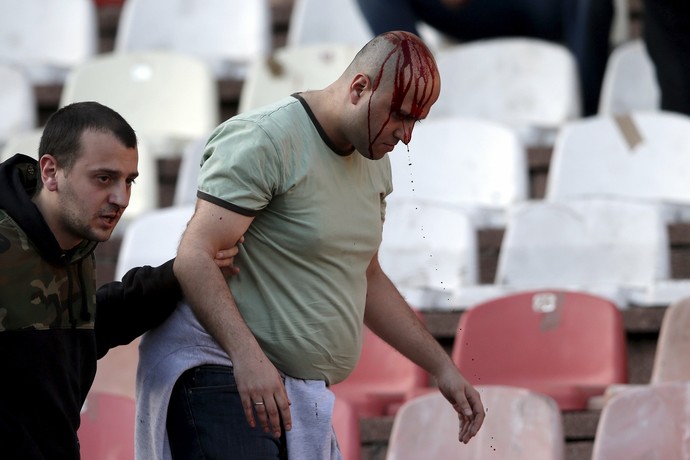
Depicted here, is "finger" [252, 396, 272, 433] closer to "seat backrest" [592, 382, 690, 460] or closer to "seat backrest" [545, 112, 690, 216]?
"seat backrest" [592, 382, 690, 460]

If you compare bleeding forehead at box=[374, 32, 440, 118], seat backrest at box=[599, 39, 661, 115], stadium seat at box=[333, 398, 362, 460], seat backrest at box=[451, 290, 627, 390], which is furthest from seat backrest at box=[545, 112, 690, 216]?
bleeding forehead at box=[374, 32, 440, 118]

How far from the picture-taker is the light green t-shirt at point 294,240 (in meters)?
2.43

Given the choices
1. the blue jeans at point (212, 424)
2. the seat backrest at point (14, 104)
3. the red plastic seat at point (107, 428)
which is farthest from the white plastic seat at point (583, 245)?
the seat backrest at point (14, 104)

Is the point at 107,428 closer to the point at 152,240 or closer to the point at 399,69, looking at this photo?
the point at 152,240

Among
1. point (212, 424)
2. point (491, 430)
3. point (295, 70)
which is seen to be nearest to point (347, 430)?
point (491, 430)

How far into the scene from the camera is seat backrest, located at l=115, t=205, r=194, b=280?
4.80 metres

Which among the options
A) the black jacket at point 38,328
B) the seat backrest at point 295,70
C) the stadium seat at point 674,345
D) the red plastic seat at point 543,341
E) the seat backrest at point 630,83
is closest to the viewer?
the black jacket at point 38,328

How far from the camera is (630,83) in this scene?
5770mm

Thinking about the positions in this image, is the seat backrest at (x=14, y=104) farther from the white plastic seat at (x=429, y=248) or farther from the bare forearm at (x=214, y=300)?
the bare forearm at (x=214, y=300)

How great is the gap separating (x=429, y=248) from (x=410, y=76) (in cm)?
232

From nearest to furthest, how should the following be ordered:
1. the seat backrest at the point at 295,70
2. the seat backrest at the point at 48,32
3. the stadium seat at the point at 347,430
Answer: the stadium seat at the point at 347,430 → the seat backrest at the point at 295,70 → the seat backrest at the point at 48,32

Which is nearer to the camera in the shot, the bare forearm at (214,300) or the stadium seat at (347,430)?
the bare forearm at (214,300)

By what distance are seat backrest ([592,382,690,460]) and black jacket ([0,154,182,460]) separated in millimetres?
1358

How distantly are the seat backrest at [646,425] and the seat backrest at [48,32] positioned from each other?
408 centimetres
